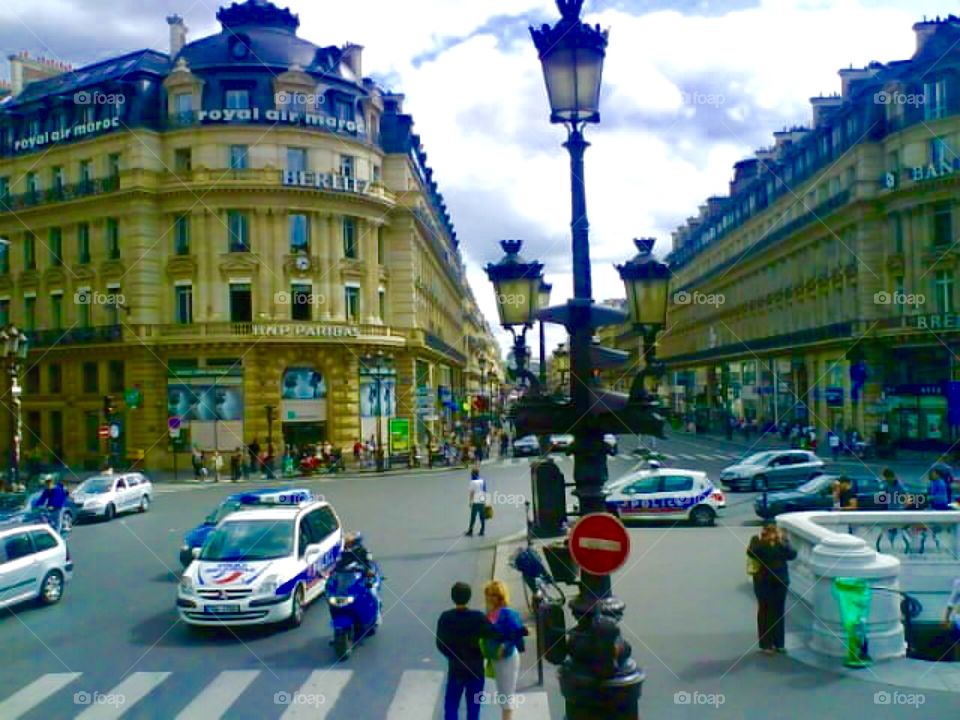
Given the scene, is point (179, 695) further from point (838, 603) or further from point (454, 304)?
point (454, 304)

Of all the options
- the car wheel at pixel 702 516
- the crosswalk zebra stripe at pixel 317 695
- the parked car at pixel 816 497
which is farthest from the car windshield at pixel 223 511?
the parked car at pixel 816 497

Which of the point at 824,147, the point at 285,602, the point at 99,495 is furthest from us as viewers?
the point at 824,147

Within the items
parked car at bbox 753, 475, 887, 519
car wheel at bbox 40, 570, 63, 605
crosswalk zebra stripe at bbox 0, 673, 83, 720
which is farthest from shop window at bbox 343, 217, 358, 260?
crosswalk zebra stripe at bbox 0, 673, 83, 720

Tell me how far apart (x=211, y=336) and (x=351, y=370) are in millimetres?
6851

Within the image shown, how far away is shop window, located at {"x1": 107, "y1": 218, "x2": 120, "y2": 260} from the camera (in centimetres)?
4678

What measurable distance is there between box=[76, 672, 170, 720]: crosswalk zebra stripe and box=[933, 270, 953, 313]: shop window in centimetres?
4296

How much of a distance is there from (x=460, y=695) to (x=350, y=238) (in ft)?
131

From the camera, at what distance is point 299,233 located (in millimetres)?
45812

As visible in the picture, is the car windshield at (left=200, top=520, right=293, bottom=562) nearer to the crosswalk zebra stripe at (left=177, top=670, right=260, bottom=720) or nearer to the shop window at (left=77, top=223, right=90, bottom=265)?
the crosswalk zebra stripe at (left=177, top=670, right=260, bottom=720)

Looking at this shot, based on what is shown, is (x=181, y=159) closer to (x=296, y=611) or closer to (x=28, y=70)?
(x=28, y=70)

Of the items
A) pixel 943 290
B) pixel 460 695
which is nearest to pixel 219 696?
pixel 460 695

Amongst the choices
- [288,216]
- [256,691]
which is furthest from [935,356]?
[256,691]

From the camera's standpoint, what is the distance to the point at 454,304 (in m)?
83.6

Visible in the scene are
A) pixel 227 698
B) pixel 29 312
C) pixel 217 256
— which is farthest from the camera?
pixel 29 312
